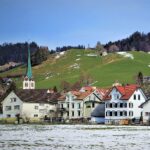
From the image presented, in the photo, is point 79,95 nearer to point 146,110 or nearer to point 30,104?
Result: point 30,104

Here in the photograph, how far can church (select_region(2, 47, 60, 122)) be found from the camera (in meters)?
116

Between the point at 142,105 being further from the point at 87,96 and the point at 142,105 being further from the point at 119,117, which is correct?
the point at 87,96

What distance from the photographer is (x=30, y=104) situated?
4606 inches

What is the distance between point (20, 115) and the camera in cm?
11481

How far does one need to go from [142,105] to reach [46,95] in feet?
102

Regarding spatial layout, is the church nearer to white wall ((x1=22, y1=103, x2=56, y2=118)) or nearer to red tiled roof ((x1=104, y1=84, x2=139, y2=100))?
white wall ((x1=22, y1=103, x2=56, y2=118))

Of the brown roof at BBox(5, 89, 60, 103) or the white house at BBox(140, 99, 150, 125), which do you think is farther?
the brown roof at BBox(5, 89, 60, 103)

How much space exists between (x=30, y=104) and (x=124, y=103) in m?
24.5

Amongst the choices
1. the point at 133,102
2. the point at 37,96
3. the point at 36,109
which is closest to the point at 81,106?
the point at 36,109

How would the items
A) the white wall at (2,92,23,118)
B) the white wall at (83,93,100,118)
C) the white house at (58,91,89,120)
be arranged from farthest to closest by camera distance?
the white wall at (2,92,23,118) → the white house at (58,91,89,120) → the white wall at (83,93,100,118)

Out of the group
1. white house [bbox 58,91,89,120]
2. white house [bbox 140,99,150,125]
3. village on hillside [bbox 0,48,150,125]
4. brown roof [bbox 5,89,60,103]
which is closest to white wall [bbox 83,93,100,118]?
village on hillside [bbox 0,48,150,125]

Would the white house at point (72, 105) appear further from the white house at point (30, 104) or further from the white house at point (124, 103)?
the white house at point (124, 103)

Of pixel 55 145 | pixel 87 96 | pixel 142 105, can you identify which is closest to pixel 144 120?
pixel 142 105

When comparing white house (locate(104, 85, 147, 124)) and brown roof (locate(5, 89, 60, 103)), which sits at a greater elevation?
brown roof (locate(5, 89, 60, 103))
